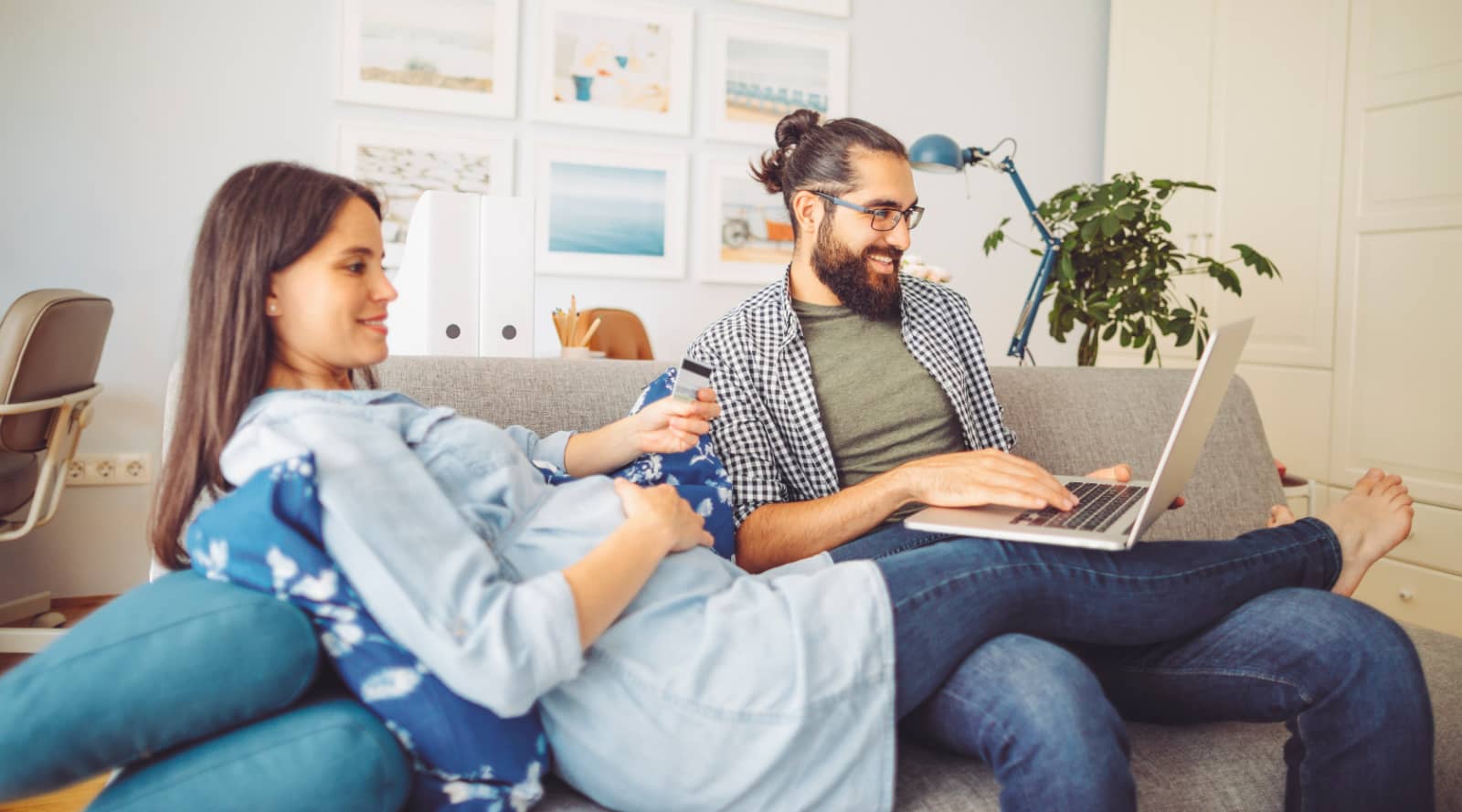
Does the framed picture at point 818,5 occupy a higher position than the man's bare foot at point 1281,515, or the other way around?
the framed picture at point 818,5

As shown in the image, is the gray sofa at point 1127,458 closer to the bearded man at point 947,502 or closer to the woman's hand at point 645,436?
the bearded man at point 947,502

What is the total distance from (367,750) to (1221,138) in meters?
3.46

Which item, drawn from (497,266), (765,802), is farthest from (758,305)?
(765,802)

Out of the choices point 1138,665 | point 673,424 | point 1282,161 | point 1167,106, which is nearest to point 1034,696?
point 1138,665

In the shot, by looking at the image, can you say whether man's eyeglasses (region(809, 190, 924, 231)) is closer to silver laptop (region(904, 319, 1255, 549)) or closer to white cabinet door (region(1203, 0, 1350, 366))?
silver laptop (region(904, 319, 1255, 549))

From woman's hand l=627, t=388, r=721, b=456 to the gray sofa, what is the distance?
0.32 meters

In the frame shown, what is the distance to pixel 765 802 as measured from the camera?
2.97 feet

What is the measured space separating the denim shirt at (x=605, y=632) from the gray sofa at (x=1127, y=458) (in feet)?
0.41

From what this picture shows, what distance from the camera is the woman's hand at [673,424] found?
1203 millimetres

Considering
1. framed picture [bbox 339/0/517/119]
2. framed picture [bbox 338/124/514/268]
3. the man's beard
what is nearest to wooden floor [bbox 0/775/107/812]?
the man's beard

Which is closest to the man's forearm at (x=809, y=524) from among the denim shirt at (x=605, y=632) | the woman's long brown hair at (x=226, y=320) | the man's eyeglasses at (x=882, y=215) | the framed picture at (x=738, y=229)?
the denim shirt at (x=605, y=632)

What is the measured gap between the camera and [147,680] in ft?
2.40

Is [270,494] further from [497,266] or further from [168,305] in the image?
[168,305]

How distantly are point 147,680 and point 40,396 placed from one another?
2.10 meters
